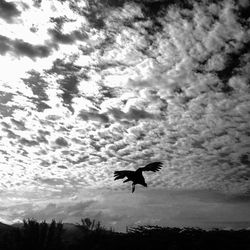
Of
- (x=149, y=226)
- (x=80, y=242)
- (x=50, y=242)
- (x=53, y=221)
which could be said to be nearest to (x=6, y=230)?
(x=53, y=221)

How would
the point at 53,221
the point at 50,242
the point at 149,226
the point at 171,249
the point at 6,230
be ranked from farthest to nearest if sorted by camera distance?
the point at 6,230, the point at 53,221, the point at 50,242, the point at 149,226, the point at 171,249

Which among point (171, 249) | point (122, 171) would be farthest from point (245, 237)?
point (122, 171)

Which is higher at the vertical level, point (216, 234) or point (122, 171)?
point (122, 171)

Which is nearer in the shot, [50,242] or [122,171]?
[122,171]

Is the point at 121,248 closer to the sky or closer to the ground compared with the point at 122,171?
closer to the ground

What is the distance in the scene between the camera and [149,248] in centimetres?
1148

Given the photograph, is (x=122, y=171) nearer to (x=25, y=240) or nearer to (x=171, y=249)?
(x=171, y=249)

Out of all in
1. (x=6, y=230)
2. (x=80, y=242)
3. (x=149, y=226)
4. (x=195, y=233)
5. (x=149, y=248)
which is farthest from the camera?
(x=6, y=230)

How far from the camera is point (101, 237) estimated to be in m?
14.1

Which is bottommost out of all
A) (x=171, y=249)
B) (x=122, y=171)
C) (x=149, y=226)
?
(x=171, y=249)

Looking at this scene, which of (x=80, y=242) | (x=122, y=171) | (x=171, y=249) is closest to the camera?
(x=122, y=171)

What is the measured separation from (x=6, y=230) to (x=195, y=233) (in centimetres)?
2245

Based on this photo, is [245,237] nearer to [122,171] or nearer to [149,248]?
[149,248]

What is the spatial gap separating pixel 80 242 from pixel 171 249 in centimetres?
566
